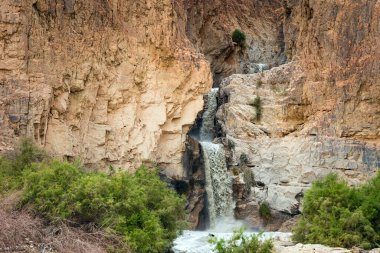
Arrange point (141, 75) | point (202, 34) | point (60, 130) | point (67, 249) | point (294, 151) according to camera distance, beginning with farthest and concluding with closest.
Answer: point (202, 34)
point (294, 151)
point (141, 75)
point (60, 130)
point (67, 249)

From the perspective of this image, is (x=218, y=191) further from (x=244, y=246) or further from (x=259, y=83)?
(x=244, y=246)

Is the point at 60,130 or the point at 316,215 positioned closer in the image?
the point at 316,215

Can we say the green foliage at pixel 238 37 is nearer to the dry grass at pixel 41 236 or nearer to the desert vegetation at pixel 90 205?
the desert vegetation at pixel 90 205

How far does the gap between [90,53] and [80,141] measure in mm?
4019

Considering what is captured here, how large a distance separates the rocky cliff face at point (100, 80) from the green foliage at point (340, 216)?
343 inches

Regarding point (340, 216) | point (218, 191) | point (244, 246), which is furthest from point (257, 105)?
point (244, 246)

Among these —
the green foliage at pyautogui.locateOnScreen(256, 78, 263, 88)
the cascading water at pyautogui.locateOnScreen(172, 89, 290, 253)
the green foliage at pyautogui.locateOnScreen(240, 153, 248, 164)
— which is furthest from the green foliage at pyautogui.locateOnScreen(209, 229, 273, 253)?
the green foliage at pyautogui.locateOnScreen(256, 78, 263, 88)

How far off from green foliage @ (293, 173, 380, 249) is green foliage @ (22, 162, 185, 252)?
17.0 feet

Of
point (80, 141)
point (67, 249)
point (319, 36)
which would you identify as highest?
point (319, 36)

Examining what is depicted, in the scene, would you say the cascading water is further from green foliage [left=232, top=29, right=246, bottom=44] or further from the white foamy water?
green foliage [left=232, top=29, right=246, bottom=44]

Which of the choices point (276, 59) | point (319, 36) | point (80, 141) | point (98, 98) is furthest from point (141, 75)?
point (276, 59)

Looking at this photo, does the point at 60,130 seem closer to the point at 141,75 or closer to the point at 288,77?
the point at 141,75

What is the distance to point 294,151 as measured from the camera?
28859 millimetres

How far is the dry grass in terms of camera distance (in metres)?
15.7
